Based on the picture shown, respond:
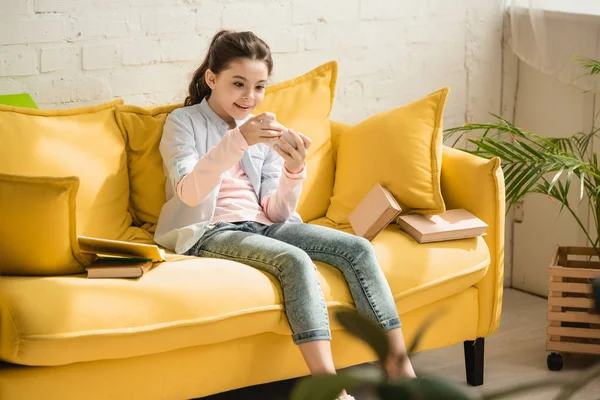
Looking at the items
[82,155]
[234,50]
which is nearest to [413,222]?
[234,50]

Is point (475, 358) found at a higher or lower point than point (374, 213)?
lower

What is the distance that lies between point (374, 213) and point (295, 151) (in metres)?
0.33

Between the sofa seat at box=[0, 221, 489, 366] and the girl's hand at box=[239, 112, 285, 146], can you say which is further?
the girl's hand at box=[239, 112, 285, 146]

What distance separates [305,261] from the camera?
205 cm

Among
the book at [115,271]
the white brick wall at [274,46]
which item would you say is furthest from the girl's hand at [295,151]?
the white brick wall at [274,46]

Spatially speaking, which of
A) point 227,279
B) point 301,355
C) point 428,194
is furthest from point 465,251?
point 227,279

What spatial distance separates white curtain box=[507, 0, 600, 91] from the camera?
299 cm

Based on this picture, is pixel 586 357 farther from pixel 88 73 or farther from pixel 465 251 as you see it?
pixel 88 73

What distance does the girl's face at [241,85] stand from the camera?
7.66 feet

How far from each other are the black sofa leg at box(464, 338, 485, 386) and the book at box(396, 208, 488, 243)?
34 centimetres

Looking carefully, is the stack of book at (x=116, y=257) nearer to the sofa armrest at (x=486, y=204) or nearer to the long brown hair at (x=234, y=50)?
the long brown hair at (x=234, y=50)

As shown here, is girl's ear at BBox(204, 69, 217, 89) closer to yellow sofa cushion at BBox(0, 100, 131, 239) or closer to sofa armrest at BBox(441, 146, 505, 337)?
yellow sofa cushion at BBox(0, 100, 131, 239)

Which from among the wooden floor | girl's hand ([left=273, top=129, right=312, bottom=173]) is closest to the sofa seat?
girl's hand ([left=273, top=129, right=312, bottom=173])

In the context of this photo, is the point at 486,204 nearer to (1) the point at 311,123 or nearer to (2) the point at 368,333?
(1) the point at 311,123
